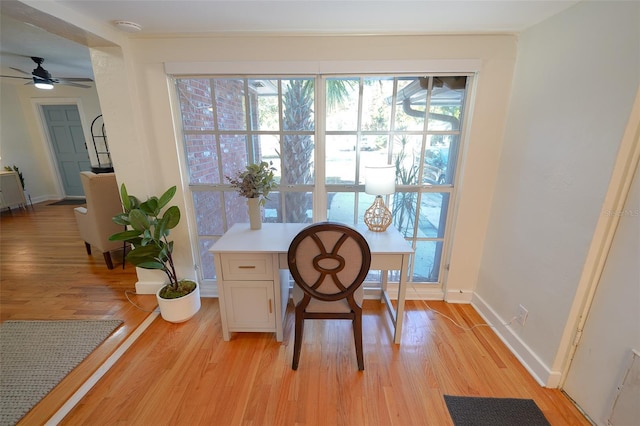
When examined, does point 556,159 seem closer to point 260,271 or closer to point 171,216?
point 260,271

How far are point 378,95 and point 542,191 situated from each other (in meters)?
1.25

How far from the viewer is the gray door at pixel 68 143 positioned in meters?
5.05

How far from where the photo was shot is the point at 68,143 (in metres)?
5.20

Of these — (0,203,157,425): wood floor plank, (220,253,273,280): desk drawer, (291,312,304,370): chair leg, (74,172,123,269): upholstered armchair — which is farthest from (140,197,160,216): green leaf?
(291,312,304,370): chair leg

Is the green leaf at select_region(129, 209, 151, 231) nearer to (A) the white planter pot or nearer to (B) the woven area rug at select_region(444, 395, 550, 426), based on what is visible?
(A) the white planter pot

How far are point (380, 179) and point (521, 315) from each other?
1.30m

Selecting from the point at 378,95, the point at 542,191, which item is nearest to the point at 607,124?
the point at 542,191

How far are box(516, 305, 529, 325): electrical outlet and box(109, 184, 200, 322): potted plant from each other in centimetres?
239

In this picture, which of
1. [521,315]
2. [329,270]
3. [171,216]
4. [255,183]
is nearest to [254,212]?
[255,183]

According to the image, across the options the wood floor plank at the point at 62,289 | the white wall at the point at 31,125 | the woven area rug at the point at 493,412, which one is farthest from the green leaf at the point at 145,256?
the white wall at the point at 31,125

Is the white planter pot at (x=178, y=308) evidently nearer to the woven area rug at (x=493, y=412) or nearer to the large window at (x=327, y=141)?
the large window at (x=327, y=141)

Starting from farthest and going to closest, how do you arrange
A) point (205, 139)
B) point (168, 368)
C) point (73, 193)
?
point (73, 193) < point (205, 139) < point (168, 368)

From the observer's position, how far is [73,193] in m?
5.47

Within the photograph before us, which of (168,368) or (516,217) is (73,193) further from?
(516,217)
